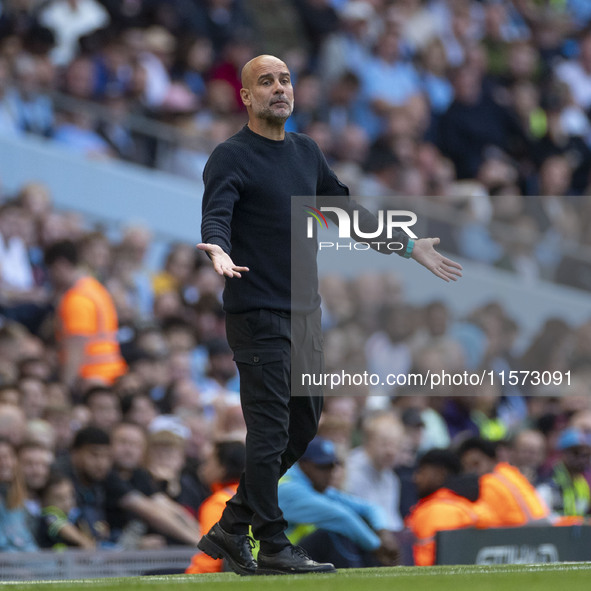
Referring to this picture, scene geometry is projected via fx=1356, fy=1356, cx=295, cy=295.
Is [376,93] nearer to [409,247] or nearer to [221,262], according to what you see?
[409,247]

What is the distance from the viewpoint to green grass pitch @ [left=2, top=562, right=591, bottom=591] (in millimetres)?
4500

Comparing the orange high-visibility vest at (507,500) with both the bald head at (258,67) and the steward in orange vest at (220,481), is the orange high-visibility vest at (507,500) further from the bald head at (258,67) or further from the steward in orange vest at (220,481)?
the bald head at (258,67)

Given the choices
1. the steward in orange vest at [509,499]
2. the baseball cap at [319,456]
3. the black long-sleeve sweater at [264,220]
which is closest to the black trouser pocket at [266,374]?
the black long-sleeve sweater at [264,220]

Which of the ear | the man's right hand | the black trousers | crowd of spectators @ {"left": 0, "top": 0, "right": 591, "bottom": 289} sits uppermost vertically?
crowd of spectators @ {"left": 0, "top": 0, "right": 591, "bottom": 289}

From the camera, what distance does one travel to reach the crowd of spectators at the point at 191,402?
278 inches

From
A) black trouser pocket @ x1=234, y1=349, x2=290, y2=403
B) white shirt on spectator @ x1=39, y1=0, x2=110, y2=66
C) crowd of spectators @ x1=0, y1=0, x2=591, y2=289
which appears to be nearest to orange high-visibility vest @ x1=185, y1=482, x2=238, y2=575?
black trouser pocket @ x1=234, y1=349, x2=290, y2=403

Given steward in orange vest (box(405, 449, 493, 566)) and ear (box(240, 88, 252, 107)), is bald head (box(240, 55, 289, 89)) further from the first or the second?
steward in orange vest (box(405, 449, 493, 566))

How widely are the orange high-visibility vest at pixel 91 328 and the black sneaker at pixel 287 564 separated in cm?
423

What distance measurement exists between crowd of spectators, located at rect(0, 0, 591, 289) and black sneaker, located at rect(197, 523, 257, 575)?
4.20 meters

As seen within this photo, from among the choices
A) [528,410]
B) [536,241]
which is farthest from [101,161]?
[528,410]

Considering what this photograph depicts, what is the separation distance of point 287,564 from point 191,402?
398 cm

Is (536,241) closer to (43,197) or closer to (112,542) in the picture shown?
(43,197)

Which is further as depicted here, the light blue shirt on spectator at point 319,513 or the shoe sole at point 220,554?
the light blue shirt on spectator at point 319,513

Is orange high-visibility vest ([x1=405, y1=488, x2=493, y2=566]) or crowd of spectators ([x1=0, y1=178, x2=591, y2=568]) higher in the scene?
crowd of spectators ([x1=0, y1=178, x2=591, y2=568])
